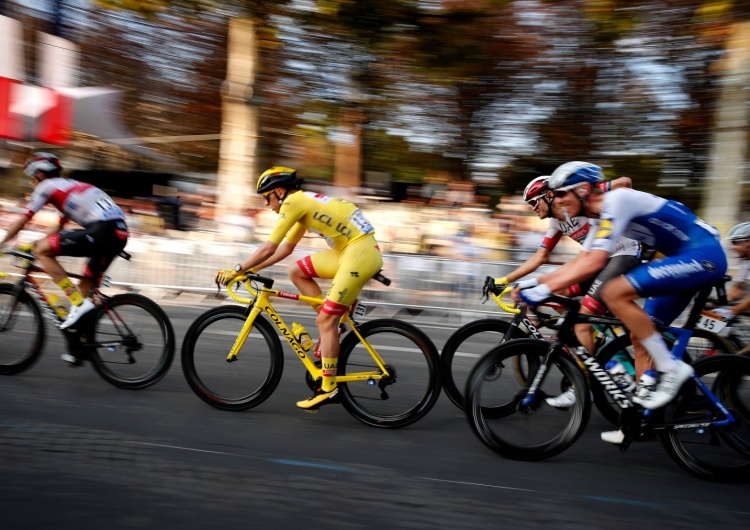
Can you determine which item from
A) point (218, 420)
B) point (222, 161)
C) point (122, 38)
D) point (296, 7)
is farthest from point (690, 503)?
point (122, 38)

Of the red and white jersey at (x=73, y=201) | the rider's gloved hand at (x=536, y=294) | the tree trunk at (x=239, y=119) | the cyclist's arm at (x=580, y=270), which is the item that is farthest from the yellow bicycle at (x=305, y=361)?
the tree trunk at (x=239, y=119)

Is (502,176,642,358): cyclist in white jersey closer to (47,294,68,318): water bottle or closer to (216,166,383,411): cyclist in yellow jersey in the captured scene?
(216,166,383,411): cyclist in yellow jersey

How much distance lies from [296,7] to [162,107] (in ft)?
26.4

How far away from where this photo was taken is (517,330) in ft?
18.2

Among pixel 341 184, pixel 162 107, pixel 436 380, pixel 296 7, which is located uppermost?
pixel 296 7

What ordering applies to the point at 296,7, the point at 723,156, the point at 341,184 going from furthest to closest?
1. the point at 341,184
2. the point at 296,7
3. the point at 723,156

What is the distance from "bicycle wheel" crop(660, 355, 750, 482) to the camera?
448cm

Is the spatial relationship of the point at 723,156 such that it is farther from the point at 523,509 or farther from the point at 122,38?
the point at 122,38

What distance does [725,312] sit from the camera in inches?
252

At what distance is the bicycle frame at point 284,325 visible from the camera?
17.7 feet

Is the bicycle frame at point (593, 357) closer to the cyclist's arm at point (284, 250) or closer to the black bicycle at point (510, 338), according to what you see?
the black bicycle at point (510, 338)

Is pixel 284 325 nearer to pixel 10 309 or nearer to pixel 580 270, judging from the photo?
pixel 580 270

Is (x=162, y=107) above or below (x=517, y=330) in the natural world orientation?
above

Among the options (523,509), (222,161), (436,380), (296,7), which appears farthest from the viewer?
(222,161)
